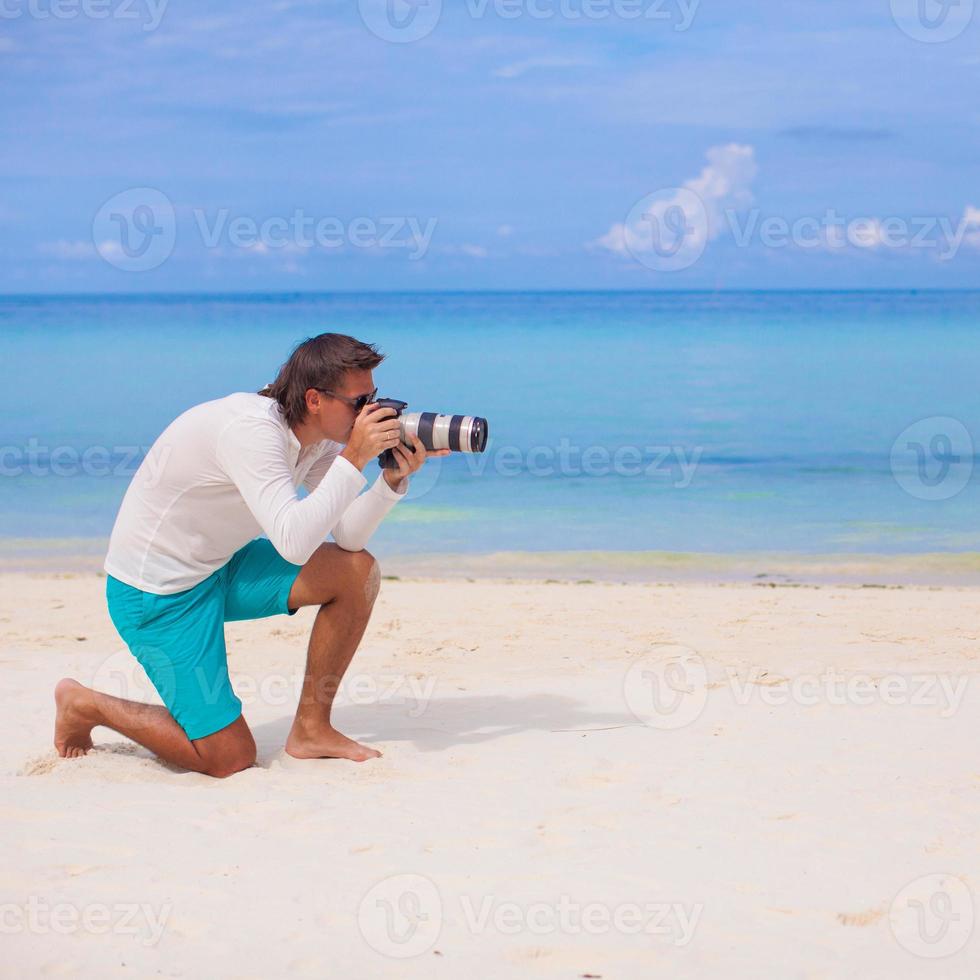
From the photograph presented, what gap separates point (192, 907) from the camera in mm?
2424

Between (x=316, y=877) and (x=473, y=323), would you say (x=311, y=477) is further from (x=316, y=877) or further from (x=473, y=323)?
(x=473, y=323)

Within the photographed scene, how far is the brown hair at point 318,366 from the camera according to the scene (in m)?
3.20

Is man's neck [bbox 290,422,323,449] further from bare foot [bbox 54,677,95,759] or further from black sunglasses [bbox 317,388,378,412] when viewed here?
bare foot [bbox 54,677,95,759]

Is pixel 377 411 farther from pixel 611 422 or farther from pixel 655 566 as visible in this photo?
pixel 611 422

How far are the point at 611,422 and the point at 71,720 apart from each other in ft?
41.5

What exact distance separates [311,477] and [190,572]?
0.48 m

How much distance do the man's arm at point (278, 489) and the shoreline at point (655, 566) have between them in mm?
4101

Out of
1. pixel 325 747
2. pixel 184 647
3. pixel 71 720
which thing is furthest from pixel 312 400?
pixel 71 720

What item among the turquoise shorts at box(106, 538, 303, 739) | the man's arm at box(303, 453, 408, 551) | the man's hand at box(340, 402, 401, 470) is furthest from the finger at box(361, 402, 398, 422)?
the turquoise shorts at box(106, 538, 303, 739)

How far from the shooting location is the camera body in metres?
3.26

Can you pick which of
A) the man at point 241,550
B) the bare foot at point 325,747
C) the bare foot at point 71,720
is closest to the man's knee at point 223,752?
the man at point 241,550

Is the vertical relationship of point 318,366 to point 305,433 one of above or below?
above

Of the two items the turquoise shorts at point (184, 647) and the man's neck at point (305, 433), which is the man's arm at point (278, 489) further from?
the turquoise shorts at point (184, 647)

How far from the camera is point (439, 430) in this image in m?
3.27
